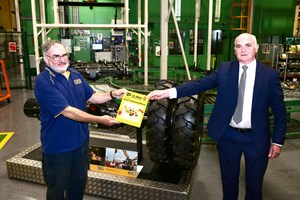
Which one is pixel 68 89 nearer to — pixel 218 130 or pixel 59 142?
pixel 59 142

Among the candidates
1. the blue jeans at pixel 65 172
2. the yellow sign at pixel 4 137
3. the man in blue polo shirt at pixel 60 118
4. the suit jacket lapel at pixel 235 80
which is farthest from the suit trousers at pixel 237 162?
the yellow sign at pixel 4 137

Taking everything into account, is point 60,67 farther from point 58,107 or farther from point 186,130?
point 186,130

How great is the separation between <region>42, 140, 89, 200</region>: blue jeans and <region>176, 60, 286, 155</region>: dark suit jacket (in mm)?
1222

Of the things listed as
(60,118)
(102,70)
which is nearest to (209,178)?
(60,118)

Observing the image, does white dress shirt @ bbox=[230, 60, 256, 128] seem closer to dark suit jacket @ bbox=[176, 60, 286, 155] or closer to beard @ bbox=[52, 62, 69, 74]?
dark suit jacket @ bbox=[176, 60, 286, 155]

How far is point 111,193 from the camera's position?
313 centimetres

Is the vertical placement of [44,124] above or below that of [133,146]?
above

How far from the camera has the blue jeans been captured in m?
2.30

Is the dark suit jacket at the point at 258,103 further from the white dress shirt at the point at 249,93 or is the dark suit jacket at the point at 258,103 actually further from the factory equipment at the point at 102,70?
the factory equipment at the point at 102,70

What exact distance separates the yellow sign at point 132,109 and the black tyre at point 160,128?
0.55m

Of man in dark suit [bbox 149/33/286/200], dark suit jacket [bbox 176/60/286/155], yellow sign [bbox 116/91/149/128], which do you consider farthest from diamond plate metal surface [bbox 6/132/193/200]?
yellow sign [bbox 116/91/149/128]

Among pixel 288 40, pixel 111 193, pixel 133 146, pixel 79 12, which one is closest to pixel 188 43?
pixel 288 40

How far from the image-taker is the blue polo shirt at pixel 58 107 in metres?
2.17

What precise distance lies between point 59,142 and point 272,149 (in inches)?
71.8
